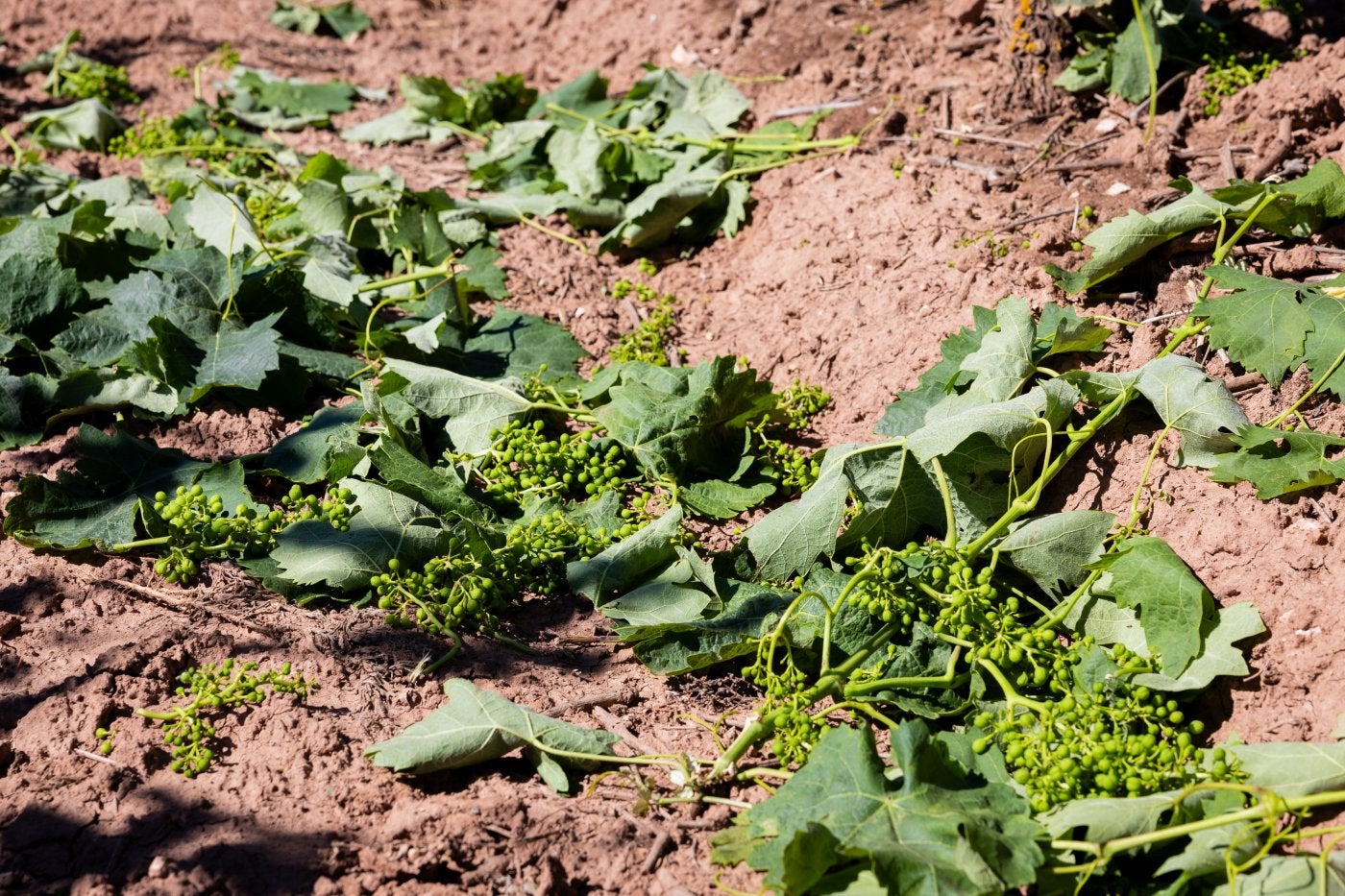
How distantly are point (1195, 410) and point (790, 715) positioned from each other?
1.40m

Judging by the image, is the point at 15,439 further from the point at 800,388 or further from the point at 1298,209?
the point at 1298,209

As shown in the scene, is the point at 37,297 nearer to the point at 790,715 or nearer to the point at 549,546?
the point at 549,546

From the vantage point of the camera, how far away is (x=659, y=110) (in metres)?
5.46

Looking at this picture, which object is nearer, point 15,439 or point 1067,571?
point 1067,571

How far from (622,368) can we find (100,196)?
2.60 m

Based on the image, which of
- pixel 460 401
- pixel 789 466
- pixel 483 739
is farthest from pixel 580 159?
pixel 483 739

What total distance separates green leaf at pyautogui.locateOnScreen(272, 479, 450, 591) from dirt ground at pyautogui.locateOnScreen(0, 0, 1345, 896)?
12 centimetres

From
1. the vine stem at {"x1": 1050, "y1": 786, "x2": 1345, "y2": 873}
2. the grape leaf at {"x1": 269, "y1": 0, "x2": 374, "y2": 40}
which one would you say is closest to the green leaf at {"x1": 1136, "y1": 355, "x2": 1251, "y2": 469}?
the vine stem at {"x1": 1050, "y1": 786, "x2": 1345, "y2": 873}

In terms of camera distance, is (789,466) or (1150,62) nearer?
(789,466)

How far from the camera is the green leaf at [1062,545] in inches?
112

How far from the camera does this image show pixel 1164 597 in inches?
102

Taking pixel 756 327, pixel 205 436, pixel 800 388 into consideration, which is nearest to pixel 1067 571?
pixel 800 388

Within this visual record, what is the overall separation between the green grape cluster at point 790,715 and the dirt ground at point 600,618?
19cm

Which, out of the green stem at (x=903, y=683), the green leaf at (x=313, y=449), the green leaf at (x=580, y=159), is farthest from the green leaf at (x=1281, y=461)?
the green leaf at (x=580, y=159)
